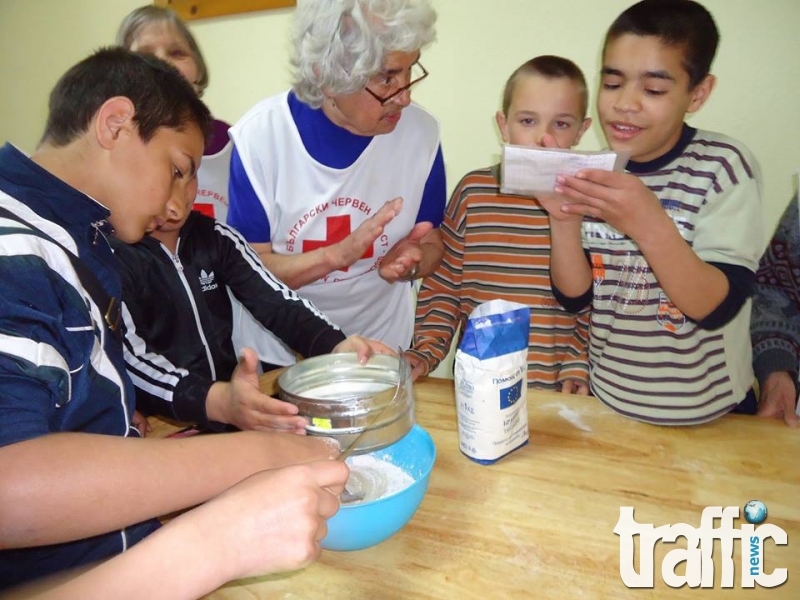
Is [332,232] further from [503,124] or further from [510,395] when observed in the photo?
[510,395]

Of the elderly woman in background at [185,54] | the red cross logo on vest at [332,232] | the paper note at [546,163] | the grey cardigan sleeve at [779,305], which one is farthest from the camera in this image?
the elderly woman in background at [185,54]

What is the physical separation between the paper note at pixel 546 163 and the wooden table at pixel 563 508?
439 millimetres

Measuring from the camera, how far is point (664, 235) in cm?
92

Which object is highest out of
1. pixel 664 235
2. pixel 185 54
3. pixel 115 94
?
pixel 185 54

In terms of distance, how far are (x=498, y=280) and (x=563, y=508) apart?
0.73 meters

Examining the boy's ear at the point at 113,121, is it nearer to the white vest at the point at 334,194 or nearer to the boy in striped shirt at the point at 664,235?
the white vest at the point at 334,194

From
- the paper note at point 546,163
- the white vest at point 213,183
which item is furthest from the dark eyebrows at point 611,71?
the white vest at point 213,183

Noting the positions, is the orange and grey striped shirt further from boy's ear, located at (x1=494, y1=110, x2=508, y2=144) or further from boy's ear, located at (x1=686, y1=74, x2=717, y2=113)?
boy's ear, located at (x1=686, y1=74, x2=717, y2=113)

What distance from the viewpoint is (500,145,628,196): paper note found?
91 centimetres

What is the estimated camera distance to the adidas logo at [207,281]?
4.18ft

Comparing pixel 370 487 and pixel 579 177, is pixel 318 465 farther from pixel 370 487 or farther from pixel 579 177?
pixel 579 177

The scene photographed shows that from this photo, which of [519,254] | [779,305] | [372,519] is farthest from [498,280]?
[372,519]

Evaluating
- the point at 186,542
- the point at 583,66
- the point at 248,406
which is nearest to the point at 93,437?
the point at 186,542

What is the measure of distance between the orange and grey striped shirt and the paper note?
1.23 feet
